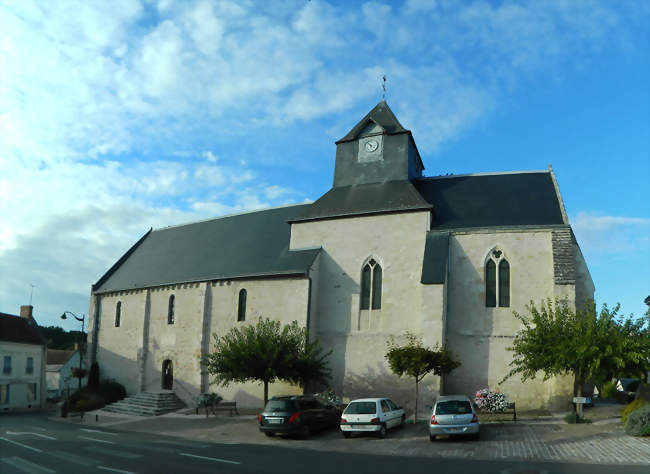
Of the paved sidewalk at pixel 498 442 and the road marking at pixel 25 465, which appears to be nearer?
the road marking at pixel 25 465

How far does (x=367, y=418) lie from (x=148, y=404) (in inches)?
642

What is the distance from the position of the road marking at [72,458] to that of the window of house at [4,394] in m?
25.4

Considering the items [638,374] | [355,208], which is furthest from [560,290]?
[355,208]

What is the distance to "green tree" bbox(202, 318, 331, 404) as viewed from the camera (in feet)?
73.8

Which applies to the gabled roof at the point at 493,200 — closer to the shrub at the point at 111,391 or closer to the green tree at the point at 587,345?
the green tree at the point at 587,345

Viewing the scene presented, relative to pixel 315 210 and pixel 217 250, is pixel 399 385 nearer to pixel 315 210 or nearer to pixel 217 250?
pixel 315 210

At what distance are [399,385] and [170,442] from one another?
10.5 m

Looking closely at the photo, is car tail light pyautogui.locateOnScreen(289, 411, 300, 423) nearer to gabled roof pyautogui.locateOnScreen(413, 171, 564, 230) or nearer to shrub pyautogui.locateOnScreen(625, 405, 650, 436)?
shrub pyautogui.locateOnScreen(625, 405, 650, 436)

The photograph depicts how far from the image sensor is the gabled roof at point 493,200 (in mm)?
24422

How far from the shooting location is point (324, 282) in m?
27.0

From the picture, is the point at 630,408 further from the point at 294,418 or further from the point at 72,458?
the point at 72,458

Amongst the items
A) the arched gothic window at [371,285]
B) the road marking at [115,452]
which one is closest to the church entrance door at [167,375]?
the arched gothic window at [371,285]

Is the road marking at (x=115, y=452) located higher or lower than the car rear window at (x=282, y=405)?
lower

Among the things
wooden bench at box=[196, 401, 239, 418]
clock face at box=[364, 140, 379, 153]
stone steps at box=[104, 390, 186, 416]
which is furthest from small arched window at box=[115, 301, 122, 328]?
clock face at box=[364, 140, 379, 153]
